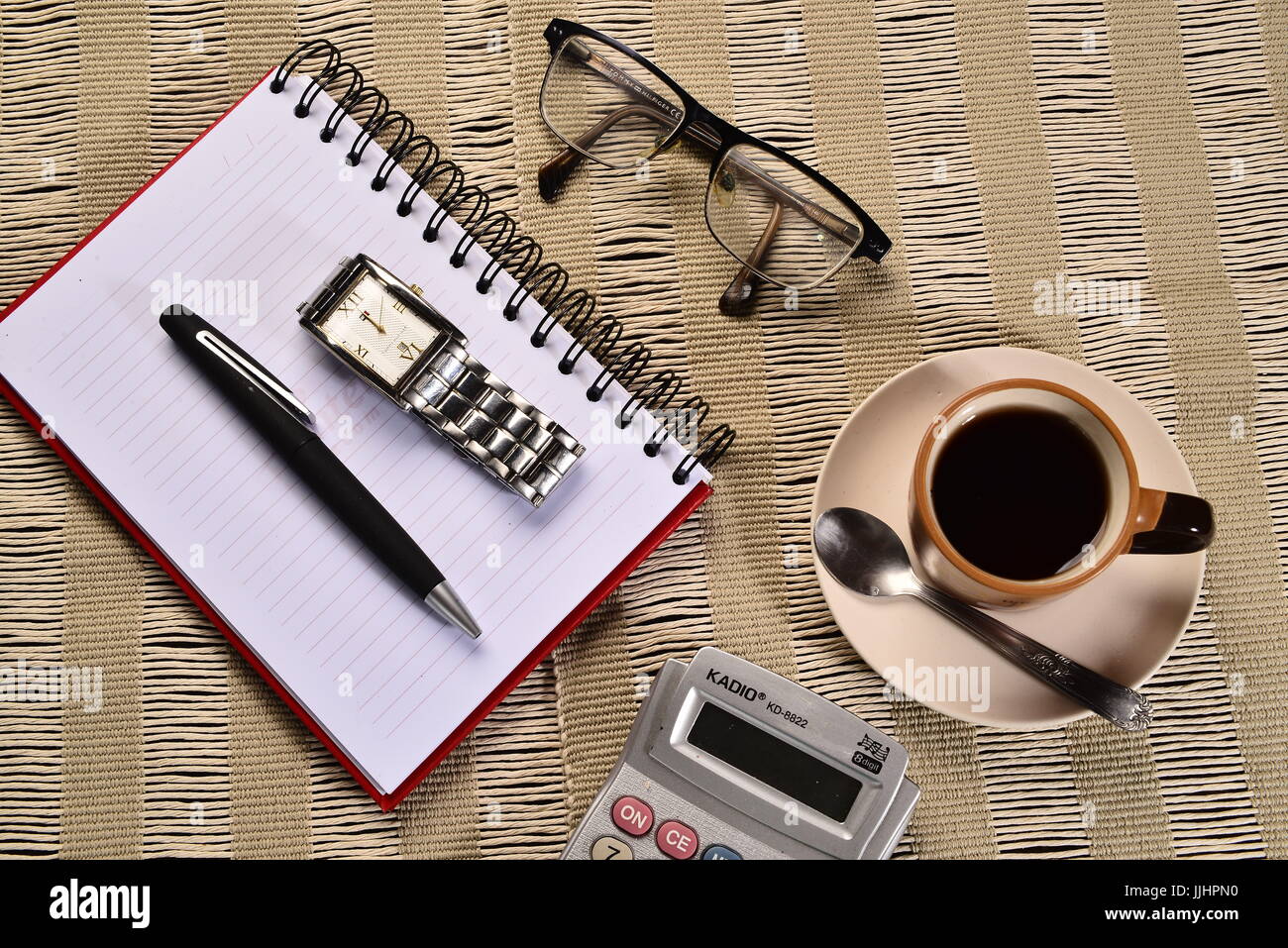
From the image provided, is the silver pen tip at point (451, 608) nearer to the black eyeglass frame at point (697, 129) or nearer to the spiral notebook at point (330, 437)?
the spiral notebook at point (330, 437)

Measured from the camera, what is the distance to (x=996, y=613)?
668 mm

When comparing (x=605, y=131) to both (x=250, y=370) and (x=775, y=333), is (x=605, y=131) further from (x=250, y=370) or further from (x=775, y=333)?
(x=250, y=370)

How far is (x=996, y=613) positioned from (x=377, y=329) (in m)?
0.42

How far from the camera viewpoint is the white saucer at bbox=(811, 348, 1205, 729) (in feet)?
2.18

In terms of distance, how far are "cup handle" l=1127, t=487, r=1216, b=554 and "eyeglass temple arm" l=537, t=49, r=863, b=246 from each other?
0.27 meters

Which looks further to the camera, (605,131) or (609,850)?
(605,131)

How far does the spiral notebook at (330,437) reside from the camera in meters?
0.69

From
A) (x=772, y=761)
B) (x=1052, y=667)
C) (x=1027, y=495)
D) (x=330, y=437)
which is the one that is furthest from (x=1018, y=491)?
(x=330, y=437)

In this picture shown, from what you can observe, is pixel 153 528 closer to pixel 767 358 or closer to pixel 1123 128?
pixel 767 358

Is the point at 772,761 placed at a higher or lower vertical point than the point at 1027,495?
lower

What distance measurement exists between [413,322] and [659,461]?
0.59 feet

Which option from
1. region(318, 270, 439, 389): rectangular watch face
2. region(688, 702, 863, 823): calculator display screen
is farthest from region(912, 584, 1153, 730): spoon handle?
region(318, 270, 439, 389): rectangular watch face

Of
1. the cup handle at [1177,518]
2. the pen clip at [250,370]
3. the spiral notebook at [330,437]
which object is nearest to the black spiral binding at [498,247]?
the spiral notebook at [330,437]
